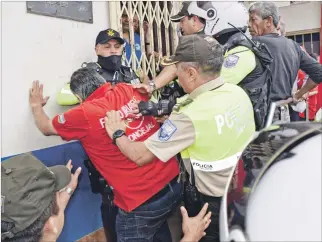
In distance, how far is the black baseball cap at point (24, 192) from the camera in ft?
4.40

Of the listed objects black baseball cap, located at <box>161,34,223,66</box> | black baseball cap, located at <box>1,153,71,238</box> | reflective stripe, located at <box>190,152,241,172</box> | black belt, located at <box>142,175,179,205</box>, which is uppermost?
black baseball cap, located at <box>161,34,223,66</box>

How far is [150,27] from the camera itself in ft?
12.9

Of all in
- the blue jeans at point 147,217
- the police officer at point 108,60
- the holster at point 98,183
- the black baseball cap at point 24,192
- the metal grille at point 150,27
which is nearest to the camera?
the black baseball cap at point 24,192

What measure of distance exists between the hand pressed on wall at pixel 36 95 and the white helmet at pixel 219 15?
123cm

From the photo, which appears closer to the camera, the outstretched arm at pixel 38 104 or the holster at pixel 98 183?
the outstretched arm at pixel 38 104

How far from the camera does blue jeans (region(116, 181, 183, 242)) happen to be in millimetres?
2324

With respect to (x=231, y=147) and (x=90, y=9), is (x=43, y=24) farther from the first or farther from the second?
(x=231, y=147)

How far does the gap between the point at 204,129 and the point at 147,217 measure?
2.50 feet

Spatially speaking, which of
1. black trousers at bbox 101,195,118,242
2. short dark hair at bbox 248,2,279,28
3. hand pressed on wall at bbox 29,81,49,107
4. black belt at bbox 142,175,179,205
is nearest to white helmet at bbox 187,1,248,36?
short dark hair at bbox 248,2,279,28

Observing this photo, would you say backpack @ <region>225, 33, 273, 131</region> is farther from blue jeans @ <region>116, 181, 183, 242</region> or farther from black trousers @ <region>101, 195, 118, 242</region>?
black trousers @ <region>101, 195, 118, 242</region>

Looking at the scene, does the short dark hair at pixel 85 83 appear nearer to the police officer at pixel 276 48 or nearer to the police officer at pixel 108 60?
the police officer at pixel 108 60

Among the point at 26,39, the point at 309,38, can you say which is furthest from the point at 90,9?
the point at 309,38

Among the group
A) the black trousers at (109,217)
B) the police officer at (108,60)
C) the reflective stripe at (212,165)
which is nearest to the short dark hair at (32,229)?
the reflective stripe at (212,165)

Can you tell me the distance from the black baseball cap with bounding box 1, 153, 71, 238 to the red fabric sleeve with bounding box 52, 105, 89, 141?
0.73 meters
